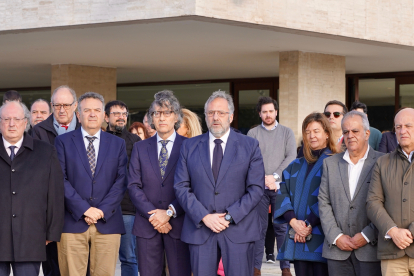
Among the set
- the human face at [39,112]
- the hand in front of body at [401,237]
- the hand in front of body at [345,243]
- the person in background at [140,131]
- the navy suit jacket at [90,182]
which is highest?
the human face at [39,112]

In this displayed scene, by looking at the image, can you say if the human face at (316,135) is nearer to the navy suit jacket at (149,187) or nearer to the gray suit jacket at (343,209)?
the gray suit jacket at (343,209)

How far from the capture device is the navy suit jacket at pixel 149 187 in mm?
5066

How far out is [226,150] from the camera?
16.4 ft

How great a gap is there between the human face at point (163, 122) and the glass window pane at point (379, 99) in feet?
39.5

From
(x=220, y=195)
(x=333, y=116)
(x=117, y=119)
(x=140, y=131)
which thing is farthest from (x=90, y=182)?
(x=333, y=116)

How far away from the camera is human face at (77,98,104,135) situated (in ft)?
17.4

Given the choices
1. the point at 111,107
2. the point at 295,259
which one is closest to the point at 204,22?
the point at 111,107

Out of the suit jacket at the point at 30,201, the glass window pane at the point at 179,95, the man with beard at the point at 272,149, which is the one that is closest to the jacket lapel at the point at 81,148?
the suit jacket at the point at 30,201

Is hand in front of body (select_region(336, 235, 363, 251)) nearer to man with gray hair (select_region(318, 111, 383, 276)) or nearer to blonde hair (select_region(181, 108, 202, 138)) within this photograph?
man with gray hair (select_region(318, 111, 383, 276))

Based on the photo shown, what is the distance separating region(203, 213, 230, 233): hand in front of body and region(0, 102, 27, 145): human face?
1733 mm

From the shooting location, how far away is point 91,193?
5.16 meters

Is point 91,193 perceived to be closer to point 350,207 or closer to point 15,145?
point 15,145

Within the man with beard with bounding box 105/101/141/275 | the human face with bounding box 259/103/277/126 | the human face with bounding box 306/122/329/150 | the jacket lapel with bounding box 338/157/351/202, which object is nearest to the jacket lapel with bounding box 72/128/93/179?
the man with beard with bounding box 105/101/141/275

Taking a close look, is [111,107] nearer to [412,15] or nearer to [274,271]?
[274,271]
